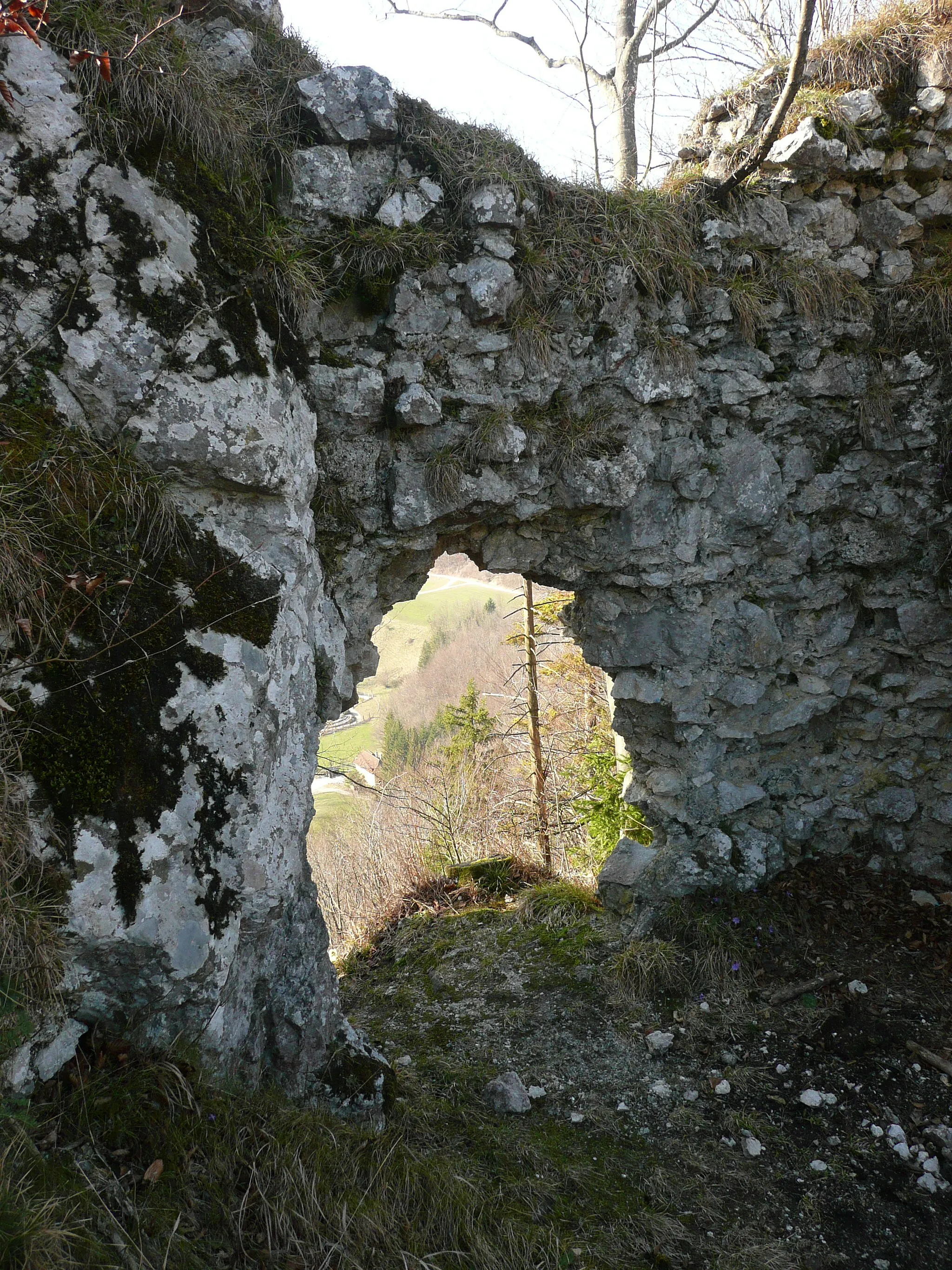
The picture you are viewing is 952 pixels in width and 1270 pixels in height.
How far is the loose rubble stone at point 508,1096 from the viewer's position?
141 inches

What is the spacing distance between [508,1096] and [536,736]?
4.92m

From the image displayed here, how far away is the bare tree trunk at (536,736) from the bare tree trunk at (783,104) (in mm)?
4407

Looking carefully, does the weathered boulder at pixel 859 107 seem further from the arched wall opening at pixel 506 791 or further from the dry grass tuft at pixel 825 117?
the arched wall opening at pixel 506 791

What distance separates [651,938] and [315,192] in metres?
4.25

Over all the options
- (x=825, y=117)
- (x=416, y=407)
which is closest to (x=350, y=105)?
(x=416, y=407)

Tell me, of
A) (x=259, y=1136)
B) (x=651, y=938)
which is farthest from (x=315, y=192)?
(x=651, y=938)

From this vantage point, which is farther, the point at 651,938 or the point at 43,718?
the point at 651,938

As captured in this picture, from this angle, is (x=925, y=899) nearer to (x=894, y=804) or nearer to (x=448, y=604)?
(x=894, y=804)

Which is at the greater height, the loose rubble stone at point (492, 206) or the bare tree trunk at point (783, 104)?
the bare tree trunk at point (783, 104)

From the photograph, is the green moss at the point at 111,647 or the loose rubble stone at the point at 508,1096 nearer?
the green moss at the point at 111,647

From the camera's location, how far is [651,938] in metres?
4.58

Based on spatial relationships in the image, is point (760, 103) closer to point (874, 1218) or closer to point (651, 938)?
point (651, 938)

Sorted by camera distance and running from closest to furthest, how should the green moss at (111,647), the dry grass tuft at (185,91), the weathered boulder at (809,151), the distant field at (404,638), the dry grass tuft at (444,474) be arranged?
the green moss at (111,647)
the dry grass tuft at (185,91)
the dry grass tuft at (444,474)
the weathered boulder at (809,151)
the distant field at (404,638)

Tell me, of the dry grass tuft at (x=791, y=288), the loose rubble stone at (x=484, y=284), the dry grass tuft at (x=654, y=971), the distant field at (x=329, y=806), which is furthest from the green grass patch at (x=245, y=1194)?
the distant field at (x=329, y=806)
